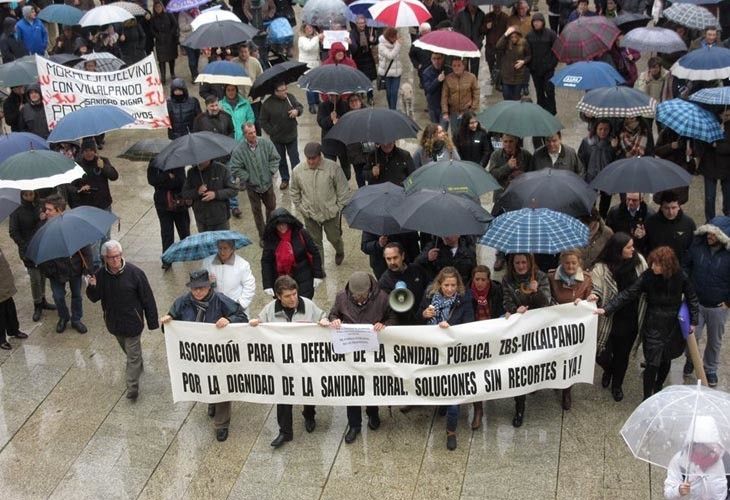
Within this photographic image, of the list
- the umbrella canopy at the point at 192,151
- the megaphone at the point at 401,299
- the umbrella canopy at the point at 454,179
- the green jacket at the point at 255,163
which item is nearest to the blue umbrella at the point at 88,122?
the umbrella canopy at the point at 192,151

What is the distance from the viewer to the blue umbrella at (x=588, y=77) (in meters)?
13.2

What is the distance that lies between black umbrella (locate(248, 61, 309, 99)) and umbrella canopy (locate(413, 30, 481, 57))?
6.23 feet

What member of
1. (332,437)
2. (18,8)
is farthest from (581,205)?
(18,8)

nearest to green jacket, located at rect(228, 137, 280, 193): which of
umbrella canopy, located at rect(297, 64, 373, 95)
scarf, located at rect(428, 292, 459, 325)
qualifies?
umbrella canopy, located at rect(297, 64, 373, 95)

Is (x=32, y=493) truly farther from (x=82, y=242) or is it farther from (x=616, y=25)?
(x=616, y=25)

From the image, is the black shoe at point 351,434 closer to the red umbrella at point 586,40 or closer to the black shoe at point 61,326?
the black shoe at point 61,326

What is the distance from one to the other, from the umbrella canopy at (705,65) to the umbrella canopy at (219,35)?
6.19 metres

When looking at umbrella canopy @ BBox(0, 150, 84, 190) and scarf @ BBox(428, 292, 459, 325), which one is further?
umbrella canopy @ BBox(0, 150, 84, 190)

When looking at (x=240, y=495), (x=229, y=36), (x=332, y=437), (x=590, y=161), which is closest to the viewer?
(x=240, y=495)

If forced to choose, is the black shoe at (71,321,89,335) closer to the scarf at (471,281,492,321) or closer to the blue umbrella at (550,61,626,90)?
the scarf at (471,281,492,321)

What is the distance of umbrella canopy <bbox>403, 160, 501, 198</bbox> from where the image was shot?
9758mm

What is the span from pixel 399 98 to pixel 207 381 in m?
9.63

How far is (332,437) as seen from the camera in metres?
8.90

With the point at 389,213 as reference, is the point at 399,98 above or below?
below
